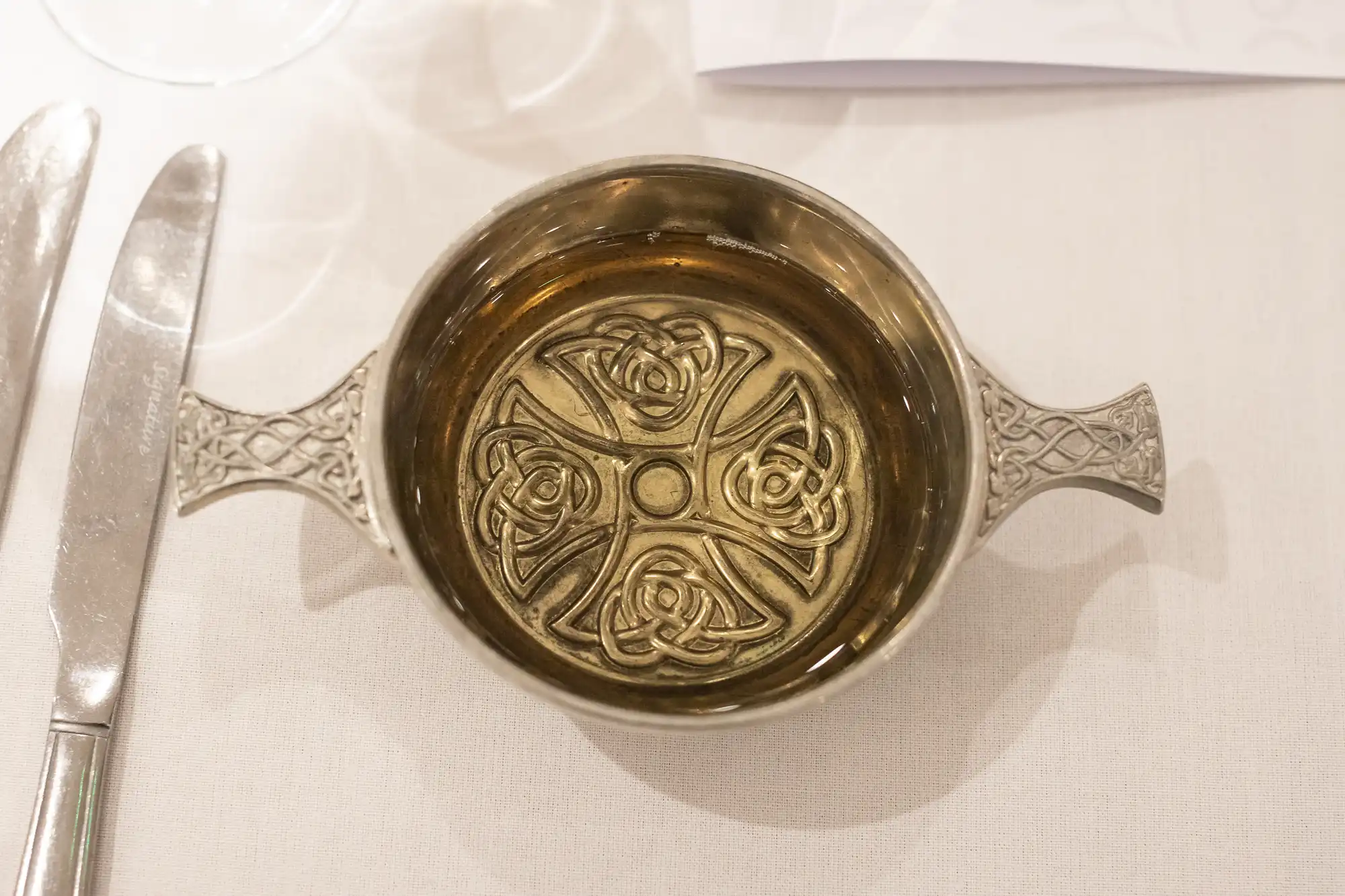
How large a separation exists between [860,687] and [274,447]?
1.30ft

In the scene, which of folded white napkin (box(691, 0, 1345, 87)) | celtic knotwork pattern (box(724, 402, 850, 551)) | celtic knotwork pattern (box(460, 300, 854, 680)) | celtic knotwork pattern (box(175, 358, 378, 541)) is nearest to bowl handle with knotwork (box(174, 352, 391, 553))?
celtic knotwork pattern (box(175, 358, 378, 541))

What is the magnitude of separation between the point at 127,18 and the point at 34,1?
7 cm

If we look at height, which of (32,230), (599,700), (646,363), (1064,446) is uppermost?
(32,230)

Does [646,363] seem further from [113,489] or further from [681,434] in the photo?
[113,489]

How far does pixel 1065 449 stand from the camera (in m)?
0.58

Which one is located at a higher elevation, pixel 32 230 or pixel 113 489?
pixel 32 230

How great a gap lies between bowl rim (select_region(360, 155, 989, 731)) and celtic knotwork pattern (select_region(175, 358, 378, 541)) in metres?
0.02

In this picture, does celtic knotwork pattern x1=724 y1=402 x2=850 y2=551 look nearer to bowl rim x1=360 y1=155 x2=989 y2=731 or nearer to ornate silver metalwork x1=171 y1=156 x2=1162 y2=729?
ornate silver metalwork x1=171 y1=156 x2=1162 y2=729

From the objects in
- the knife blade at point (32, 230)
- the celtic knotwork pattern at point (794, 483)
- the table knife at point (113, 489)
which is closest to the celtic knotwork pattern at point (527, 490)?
the celtic knotwork pattern at point (794, 483)

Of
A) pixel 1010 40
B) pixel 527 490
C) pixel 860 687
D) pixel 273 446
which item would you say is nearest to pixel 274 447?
pixel 273 446

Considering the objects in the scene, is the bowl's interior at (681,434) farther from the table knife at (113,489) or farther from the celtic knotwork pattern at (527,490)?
the table knife at (113,489)

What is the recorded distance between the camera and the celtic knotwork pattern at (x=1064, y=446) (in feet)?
1.84

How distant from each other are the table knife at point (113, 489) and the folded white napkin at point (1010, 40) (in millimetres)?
402

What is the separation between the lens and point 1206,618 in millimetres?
694
